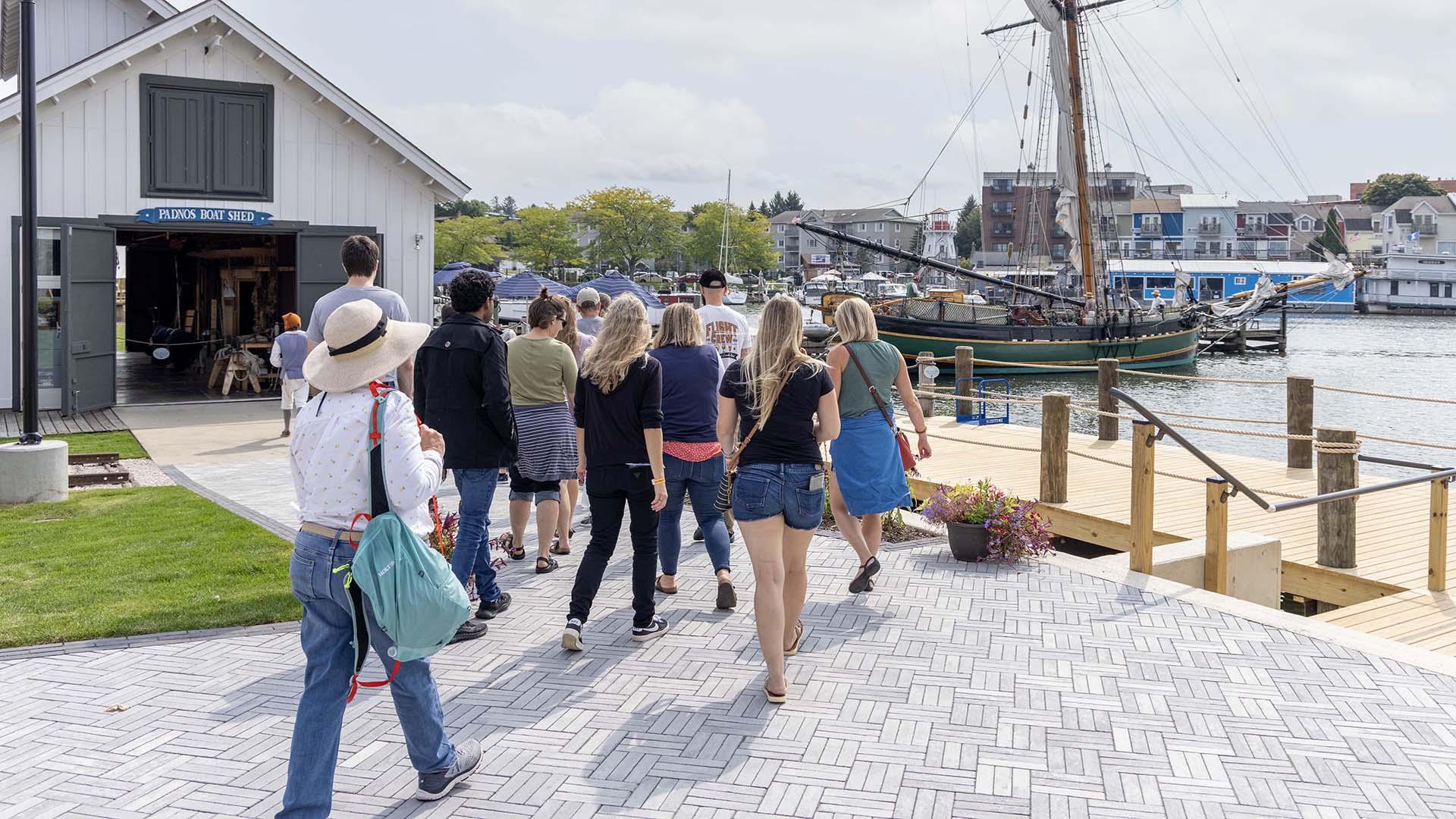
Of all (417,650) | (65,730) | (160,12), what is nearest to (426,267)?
(160,12)

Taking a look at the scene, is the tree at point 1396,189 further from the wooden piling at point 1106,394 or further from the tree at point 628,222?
the wooden piling at point 1106,394

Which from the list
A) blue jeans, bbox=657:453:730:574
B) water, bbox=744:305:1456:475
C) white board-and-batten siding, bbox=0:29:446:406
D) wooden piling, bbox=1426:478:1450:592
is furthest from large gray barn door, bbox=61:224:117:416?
wooden piling, bbox=1426:478:1450:592

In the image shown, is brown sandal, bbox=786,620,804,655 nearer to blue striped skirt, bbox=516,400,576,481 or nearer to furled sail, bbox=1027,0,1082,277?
blue striped skirt, bbox=516,400,576,481

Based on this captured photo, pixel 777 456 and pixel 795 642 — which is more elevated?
pixel 777 456

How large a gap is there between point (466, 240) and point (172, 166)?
82.9 m

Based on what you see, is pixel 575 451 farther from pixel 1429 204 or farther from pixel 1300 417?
pixel 1429 204

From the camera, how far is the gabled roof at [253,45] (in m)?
16.1

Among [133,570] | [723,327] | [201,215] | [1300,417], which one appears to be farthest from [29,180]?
[1300,417]

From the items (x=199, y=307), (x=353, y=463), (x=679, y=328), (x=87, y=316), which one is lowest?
(x=353, y=463)

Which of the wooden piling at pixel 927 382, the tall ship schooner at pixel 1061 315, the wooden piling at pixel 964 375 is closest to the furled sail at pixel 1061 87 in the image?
the tall ship schooner at pixel 1061 315

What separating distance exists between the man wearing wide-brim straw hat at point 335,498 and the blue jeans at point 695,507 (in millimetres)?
2416

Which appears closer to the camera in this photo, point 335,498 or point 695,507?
point 335,498

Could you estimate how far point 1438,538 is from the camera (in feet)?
27.5

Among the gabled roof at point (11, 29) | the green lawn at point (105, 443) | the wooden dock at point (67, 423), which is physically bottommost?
the green lawn at point (105, 443)
